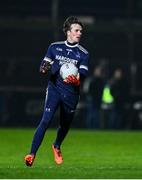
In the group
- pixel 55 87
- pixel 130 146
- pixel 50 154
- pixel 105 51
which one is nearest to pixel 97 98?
pixel 105 51

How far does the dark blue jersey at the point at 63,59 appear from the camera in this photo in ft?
42.6

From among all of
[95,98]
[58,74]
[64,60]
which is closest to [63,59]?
[64,60]

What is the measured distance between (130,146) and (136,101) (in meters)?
10.1

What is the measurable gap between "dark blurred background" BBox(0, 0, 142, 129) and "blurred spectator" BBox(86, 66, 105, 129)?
61 cm

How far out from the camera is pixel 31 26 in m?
30.1

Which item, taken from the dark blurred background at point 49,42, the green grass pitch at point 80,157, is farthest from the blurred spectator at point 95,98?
the green grass pitch at point 80,157

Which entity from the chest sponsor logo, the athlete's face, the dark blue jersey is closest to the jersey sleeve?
the dark blue jersey

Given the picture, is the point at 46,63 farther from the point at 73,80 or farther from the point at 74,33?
the point at 74,33

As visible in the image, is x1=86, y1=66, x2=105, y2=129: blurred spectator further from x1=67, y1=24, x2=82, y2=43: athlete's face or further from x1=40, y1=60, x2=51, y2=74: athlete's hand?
x1=40, y1=60, x2=51, y2=74: athlete's hand

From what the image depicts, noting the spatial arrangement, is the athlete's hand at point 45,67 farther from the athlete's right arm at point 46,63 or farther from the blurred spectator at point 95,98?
the blurred spectator at point 95,98

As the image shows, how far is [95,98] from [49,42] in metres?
2.98

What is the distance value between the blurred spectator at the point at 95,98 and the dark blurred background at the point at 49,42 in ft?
2.01

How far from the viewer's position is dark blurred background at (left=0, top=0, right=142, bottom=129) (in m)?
29.0

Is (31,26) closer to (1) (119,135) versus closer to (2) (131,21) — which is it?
(2) (131,21)
